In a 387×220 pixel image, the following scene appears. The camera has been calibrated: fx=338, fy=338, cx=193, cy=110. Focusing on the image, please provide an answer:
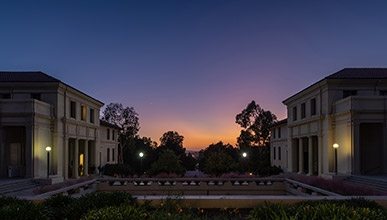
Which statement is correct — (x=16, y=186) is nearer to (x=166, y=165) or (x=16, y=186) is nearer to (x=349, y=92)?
(x=166, y=165)

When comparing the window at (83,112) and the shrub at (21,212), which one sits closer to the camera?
the shrub at (21,212)

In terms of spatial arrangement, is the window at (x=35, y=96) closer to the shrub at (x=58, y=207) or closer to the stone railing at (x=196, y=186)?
the stone railing at (x=196, y=186)

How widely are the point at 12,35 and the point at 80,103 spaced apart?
852 centimetres

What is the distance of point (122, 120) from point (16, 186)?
3490cm

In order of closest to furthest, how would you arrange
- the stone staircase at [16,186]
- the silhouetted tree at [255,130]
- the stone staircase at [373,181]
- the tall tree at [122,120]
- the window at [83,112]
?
the stone staircase at [373,181] → the stone staircase at [16,186] → the window at [83,112] → the tall tree at [122,120] → the silhouetted tree at [255,130]

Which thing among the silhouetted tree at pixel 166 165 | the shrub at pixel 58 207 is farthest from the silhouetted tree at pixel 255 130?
the shrub at pixel 58 207

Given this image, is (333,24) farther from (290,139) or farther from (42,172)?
(42,172)

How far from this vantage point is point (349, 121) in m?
24.6

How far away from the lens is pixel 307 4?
23.6 metres

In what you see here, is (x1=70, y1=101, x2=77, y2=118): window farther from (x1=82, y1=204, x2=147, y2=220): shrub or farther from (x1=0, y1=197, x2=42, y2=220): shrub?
(x1=82, y1=204, x2=147, y2=220): shrub

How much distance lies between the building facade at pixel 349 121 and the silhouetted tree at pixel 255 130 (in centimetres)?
2775

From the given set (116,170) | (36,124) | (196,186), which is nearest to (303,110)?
(196,186)

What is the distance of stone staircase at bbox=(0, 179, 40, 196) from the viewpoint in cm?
1881

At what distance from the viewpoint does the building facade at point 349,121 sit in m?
24.2
